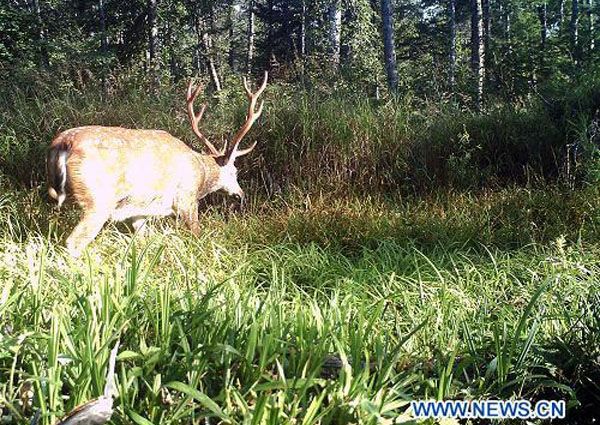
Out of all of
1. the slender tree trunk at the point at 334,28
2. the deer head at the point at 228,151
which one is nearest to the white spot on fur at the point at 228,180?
the deer head at the point at 228,151

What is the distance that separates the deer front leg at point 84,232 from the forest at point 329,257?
0.13 metres

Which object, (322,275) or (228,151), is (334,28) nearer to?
(228,151)

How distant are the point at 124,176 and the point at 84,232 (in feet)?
1.99

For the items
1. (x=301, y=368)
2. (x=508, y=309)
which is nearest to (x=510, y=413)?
(x=301, y=368)

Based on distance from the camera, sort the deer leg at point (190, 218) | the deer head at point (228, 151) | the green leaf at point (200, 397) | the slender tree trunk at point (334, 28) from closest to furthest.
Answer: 1. the green leaf at point (200, 397)
2. the deer leg at point (190, 218)
3. the deer head at point (228, 151)
4. the slender tree trunk at point (334, 28)

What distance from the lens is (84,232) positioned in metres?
4.46

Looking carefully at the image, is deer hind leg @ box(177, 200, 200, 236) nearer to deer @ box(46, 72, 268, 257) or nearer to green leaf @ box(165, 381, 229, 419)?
deer @ box(46, 72, 268, 257)

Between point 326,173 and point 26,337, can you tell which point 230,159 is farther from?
point 26,337

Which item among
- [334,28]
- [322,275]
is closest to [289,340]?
[322,275]

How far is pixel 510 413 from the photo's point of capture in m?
2.12

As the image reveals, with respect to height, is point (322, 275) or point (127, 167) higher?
point (127, 167)

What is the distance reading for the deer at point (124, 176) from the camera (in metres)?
4.46

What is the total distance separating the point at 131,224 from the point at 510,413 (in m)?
Result: 4.30

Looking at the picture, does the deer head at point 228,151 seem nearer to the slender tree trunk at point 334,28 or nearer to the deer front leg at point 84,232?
the deer front leg at point 84,232
